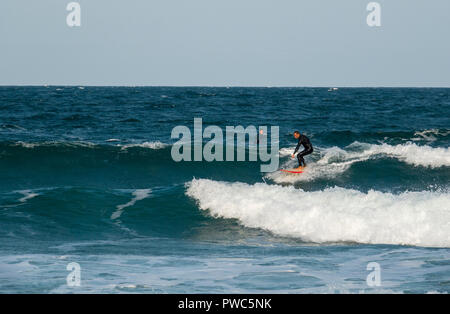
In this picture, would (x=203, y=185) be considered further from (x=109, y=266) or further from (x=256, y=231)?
(x=109, y=266)

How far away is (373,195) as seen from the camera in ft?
51.1

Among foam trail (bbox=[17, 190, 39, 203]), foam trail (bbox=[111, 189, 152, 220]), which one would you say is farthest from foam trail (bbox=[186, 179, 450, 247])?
foam trail (bbox=[17, 190, 39, 203])

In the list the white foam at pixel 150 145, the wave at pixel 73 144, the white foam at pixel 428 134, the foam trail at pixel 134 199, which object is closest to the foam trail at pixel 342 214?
the foam trail at pixel 134 199

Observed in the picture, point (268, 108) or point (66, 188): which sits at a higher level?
point (268, 108)

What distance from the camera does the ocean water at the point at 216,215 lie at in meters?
9.01

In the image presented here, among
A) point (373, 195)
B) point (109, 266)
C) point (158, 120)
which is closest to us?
point (109, 266)

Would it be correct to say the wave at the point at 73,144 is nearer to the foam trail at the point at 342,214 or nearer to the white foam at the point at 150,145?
the white foam at the point at 150,145

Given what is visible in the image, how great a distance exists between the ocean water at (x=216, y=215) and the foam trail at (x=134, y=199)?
70mm

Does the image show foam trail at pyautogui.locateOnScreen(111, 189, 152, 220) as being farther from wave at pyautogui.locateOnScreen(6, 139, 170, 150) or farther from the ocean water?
wave at pyautogui.locateOnScreen(6, 139, 170, 150)

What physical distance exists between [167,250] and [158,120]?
28779mm

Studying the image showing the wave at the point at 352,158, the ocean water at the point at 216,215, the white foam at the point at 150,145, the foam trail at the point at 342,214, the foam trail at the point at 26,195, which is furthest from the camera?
the white foam at the point at 150,145

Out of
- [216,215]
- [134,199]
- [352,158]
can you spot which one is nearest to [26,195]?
[134,199]
